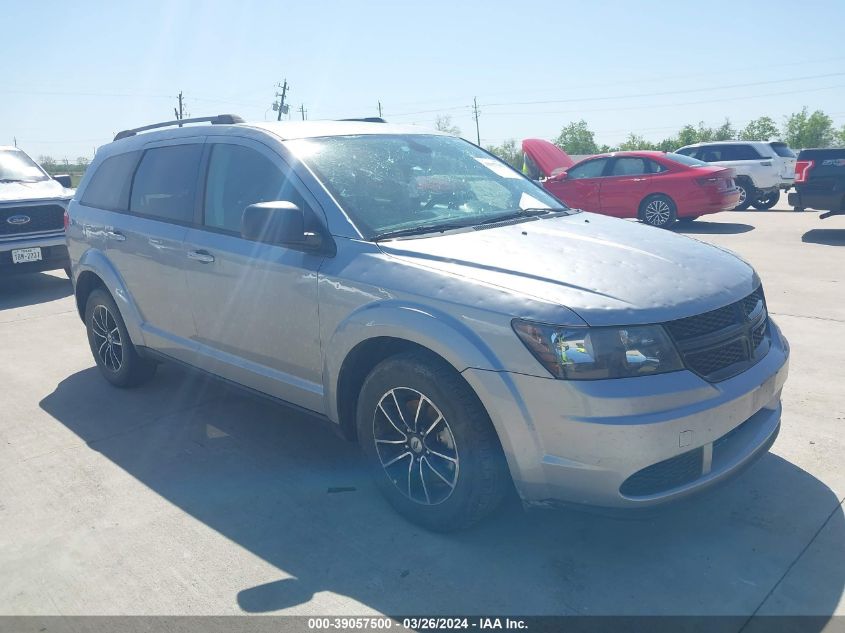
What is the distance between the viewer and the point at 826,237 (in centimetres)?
1180

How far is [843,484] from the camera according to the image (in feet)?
11.4

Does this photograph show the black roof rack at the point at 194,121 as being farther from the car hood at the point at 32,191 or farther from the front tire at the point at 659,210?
the front tire at the point at 659,210

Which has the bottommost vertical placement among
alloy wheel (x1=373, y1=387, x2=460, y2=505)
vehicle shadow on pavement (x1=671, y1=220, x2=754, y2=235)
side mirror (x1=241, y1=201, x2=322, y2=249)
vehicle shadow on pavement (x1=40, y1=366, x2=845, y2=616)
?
vehicle shadow on pavement (x1=40, y1=366, x2=845, y2=616)

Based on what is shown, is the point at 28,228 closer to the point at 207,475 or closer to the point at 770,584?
the point at 207,475

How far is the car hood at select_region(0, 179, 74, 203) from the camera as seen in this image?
30.7 feet

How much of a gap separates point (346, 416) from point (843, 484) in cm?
242

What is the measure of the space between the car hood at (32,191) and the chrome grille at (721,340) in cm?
906

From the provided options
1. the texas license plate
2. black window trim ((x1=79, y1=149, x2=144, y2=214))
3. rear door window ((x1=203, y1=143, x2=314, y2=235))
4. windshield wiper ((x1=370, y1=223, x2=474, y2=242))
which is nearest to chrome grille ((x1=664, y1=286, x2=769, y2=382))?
windshield wiper ((x1=370, y1=223, x2=474, y2=242))

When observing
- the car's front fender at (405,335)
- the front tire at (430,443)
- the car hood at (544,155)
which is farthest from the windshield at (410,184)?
the car hood at (544,155)

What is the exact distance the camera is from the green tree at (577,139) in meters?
111

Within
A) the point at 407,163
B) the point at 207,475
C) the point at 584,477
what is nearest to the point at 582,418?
the point at 584,477

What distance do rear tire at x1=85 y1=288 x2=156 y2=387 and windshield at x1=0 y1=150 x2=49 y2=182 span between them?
5.91 meters

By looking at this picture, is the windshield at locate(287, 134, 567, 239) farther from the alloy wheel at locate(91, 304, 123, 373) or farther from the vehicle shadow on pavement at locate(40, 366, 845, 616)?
the alloy wheel at locate(91, 304, 123, 373)

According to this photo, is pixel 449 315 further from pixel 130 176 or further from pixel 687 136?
pixel 687 136
